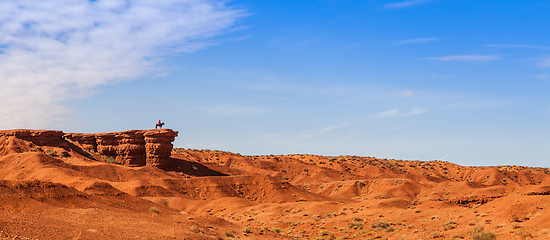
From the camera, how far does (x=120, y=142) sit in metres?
82.5

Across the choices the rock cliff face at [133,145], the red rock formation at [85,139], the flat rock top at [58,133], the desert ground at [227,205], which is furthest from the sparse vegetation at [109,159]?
the red rock formation at [85,139]

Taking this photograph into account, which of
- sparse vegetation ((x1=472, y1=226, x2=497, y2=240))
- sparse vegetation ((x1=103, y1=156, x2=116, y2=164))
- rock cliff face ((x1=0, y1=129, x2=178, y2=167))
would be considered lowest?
sparse vegetation ((x1=472, y1=226, x2=497, y2=240))

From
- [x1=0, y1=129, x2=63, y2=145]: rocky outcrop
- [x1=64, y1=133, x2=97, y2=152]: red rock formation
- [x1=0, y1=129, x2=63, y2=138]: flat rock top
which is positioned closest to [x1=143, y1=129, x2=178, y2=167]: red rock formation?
[x1=64, y1=133, x2=97, y2=152]: red rock formation

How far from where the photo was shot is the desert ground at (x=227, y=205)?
83.7 ft

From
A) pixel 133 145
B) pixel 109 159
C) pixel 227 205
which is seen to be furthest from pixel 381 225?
pixel 109 159

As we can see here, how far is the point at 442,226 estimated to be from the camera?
35531 millimetres

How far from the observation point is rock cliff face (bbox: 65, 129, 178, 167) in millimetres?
79500

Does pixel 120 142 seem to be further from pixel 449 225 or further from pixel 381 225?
pixel 449 225

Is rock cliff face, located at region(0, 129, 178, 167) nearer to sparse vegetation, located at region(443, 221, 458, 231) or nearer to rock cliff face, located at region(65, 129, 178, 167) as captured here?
rock cliff face, located at region(65, 129, 178, 167)

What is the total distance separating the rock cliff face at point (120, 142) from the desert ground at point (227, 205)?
42.0 inches

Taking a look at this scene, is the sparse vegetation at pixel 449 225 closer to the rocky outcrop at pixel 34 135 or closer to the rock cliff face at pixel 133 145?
the rock cliff face at pixel 133 145

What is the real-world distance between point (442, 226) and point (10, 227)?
27.2 m

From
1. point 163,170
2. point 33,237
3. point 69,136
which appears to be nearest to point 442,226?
point 33,237

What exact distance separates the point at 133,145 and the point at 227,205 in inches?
1254
